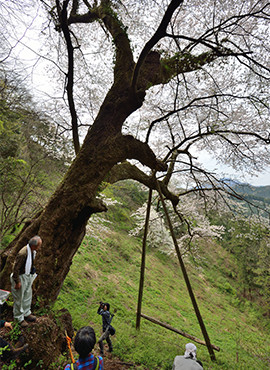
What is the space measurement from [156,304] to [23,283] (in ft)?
25.8

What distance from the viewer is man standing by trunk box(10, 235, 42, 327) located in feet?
7.32

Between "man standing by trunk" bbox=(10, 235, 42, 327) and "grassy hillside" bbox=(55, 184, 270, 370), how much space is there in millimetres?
2626

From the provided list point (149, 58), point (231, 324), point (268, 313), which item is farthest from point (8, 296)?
point (268, 313)

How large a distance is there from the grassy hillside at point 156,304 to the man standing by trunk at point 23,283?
8.62 feet

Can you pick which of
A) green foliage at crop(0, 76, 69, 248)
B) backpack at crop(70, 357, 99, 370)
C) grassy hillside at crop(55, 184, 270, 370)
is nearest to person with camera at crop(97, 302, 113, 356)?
grassy hillside at crop(55, 184, 270, 370)

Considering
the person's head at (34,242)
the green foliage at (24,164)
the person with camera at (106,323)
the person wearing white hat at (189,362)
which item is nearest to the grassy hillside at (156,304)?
the person with camera at (106,323)

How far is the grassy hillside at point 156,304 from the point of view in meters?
4.55

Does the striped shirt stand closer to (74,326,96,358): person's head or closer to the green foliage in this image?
(74,326,96,358): person's head

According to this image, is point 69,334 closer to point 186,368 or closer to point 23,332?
point 23,332

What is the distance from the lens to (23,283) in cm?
229

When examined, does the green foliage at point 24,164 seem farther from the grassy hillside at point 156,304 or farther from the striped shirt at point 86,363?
the striped shirt at point 86,363

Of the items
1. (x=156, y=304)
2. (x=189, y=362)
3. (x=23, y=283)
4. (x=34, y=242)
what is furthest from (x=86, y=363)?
(x=156, y=304)

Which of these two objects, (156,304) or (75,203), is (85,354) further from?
(156,304)

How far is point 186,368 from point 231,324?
960 cm
